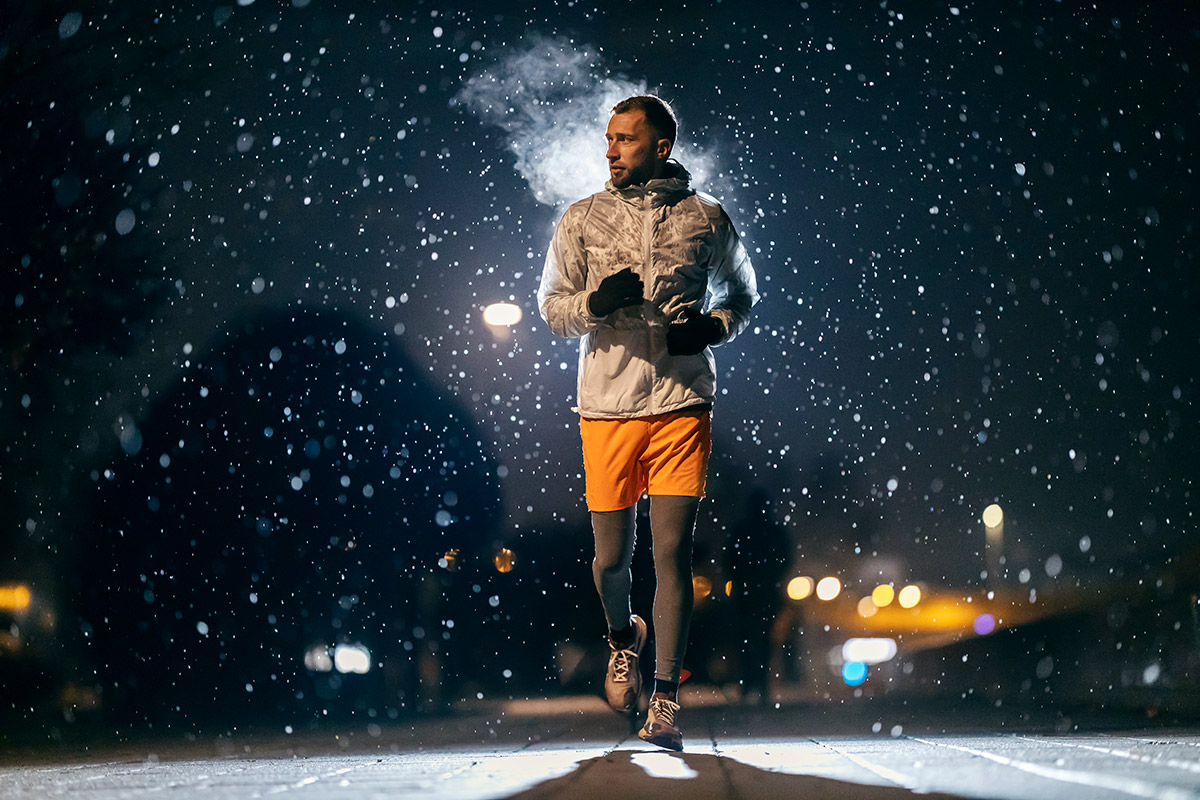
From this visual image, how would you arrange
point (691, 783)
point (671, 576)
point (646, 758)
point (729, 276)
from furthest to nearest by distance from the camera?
point (729, 276)
point (671, 576)
point (646, 758)
point (691, 783)

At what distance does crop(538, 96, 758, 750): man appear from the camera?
2.52 metres

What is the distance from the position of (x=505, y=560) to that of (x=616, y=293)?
4.51 ft

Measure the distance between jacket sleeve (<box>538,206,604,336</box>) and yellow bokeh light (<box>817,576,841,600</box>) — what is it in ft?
4.79

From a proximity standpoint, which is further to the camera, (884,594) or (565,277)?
(884,594)

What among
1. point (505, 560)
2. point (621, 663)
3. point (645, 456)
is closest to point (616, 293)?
point (645, 456)

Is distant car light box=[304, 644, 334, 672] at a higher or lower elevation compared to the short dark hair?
lower

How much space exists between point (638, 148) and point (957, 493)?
1765 mm

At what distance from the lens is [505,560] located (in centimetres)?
343

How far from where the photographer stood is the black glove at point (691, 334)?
239 centimetres

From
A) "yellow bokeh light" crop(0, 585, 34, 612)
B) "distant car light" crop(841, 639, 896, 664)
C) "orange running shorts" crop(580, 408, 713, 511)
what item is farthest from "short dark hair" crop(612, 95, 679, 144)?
"yellow bokeh light" crop(0, 585, 34, 612)

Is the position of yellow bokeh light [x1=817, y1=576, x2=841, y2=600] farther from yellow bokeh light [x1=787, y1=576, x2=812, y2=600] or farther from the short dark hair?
the short dark hair

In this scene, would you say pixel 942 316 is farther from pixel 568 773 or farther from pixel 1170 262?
pixel 568 773

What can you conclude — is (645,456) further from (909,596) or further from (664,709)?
(909,596)

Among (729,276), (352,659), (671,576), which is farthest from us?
(352,659)
